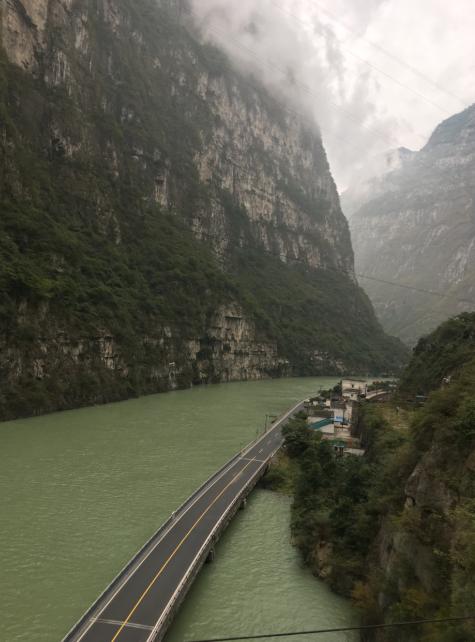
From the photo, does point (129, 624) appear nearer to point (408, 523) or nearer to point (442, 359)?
point (408, 523)

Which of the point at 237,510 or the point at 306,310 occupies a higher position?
the point at 306,310

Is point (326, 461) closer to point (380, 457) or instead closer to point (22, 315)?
point (380, 457)

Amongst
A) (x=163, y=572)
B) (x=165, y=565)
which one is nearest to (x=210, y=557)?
(x=165, y=565)

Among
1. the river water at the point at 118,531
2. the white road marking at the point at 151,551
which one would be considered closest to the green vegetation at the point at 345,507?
the river water at the point at 118,531

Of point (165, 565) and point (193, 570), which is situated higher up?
point (165, 565)

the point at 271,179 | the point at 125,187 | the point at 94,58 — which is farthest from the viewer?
the point at 271,179

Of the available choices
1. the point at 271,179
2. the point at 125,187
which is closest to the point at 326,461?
the point at 125,187

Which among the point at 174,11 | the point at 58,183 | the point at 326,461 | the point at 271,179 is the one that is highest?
the point at 174,11
